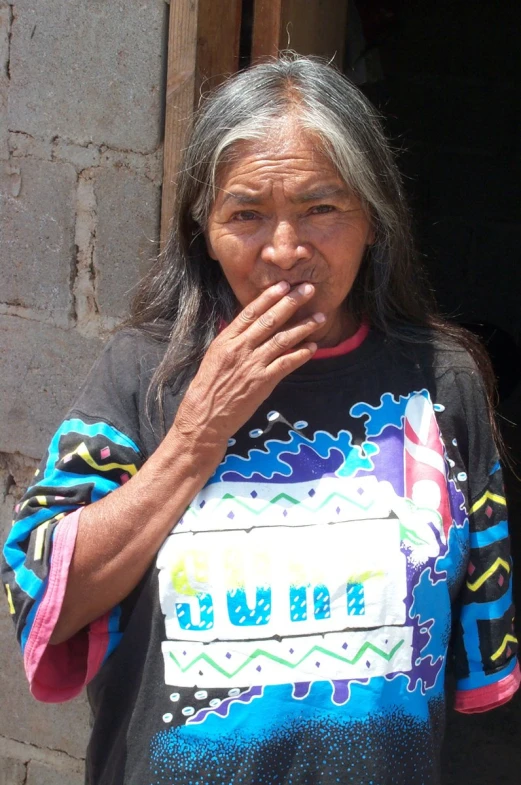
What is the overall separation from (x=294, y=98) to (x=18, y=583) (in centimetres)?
98

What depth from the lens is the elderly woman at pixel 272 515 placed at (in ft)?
4.78

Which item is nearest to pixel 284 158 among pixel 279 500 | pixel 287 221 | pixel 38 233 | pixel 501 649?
pixel 287 221

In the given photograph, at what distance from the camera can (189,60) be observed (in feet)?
6.53

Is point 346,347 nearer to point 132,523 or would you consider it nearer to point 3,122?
point 132,523

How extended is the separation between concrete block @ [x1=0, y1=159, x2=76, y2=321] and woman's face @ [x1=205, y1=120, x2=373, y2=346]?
2.33ft

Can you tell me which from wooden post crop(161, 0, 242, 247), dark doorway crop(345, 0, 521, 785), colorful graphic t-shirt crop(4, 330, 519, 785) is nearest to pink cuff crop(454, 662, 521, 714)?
colorful graphic t-shirt crop(4, 330, 519, 785)

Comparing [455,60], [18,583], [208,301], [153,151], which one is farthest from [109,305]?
[455,60]

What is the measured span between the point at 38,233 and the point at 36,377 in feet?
1.23

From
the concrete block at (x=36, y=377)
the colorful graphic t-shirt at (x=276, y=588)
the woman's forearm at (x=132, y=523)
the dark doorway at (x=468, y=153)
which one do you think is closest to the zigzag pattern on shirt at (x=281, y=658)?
the colorful graphic t-shirt at (x=276, y=588)

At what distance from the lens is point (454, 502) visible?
1612 millimetres

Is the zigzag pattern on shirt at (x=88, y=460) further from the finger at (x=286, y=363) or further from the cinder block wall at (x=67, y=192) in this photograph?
the cinder block wall at (x=67, y=192)

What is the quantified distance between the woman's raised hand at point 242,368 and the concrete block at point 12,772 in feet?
4.98

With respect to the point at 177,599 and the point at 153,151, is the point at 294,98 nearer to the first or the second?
the point at 153,151

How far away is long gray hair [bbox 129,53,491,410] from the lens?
1.54 m
